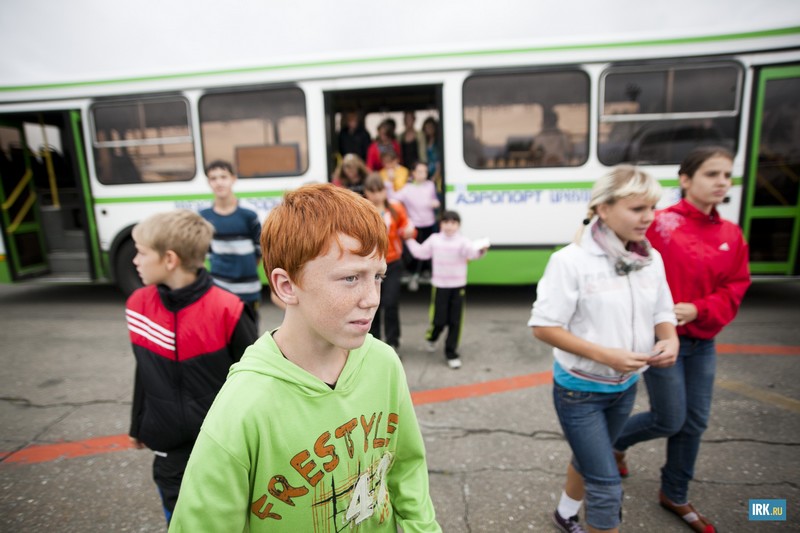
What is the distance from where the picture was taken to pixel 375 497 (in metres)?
1.21

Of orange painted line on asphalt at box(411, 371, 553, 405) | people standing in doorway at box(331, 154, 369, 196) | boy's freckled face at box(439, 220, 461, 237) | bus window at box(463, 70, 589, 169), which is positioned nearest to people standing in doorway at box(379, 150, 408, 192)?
bus window at box(463, 70, 589, 169)

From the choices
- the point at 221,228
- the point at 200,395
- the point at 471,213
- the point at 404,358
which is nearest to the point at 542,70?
the point at 471,213

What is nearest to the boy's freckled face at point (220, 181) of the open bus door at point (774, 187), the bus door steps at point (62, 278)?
the bus door steps at point (62, 278)

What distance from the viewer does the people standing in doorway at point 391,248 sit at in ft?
13.6

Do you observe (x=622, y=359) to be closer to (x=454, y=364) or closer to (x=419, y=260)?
(x=454, y=364)

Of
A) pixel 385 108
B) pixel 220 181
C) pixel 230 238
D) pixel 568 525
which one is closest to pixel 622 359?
pixel 568 525

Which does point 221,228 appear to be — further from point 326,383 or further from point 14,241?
point 14,241

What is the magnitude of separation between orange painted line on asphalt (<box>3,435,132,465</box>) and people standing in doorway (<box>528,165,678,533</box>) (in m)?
2.90

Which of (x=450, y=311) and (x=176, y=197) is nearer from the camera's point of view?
(x=450, y=311)

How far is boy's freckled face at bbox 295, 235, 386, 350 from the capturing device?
1010mm

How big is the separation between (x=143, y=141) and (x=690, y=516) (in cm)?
702

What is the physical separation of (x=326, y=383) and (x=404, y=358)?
3450 millimetres

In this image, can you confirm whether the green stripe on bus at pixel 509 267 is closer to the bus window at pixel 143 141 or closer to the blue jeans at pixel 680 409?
the blue jeans at pixel 680 409

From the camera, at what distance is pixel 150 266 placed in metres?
1.81
